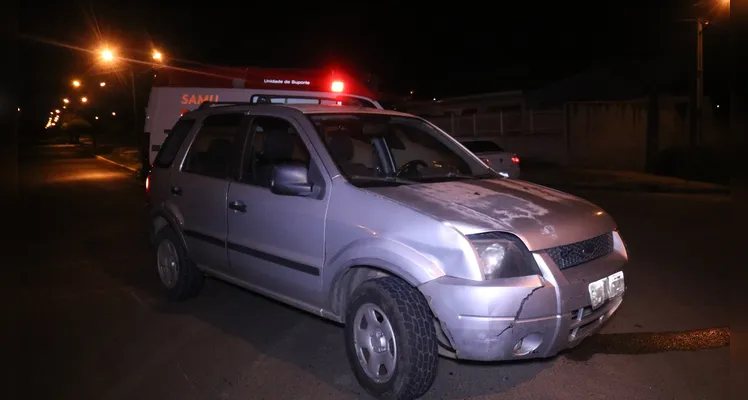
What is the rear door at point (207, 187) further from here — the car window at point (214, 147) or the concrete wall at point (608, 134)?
the concrete wall at point (608, 134)

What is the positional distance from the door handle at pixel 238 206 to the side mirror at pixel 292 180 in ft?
2.42

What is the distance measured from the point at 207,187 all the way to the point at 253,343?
1.43 metres

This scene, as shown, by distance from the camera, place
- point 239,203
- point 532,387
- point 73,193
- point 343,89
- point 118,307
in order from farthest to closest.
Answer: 1. point 73,193
2. point 343,89
3. point 118,307
4. point 239,203
5. point 532,387

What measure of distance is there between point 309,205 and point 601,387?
2321mm

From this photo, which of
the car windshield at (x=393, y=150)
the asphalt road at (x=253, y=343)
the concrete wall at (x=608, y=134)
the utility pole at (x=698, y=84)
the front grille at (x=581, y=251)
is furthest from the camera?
the concrete wall at (x=608, y=134)

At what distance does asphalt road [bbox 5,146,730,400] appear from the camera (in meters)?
4.51

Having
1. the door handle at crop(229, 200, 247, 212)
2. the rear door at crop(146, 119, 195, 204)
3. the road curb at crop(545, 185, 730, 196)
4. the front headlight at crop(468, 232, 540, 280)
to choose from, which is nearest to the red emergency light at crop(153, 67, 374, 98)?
the rear door at crop(146, 119, 195, 204)

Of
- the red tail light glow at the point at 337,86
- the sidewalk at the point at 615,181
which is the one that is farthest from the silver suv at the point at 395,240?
Result: the sidewalk at the point at 615,181

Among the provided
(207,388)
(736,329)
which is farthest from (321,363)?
(736,329)

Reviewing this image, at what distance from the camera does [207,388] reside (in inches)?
178

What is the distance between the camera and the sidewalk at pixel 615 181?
16.7 meters

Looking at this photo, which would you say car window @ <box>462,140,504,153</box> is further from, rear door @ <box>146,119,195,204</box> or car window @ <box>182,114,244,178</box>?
car window @ <box>182,114,244,178</box>

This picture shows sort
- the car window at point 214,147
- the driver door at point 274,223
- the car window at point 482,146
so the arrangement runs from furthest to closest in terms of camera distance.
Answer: the car window at point 482,146 < the car window at point 214,147 < the driver door at point 274,223

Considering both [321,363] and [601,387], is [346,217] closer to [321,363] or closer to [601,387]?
[321,363]
